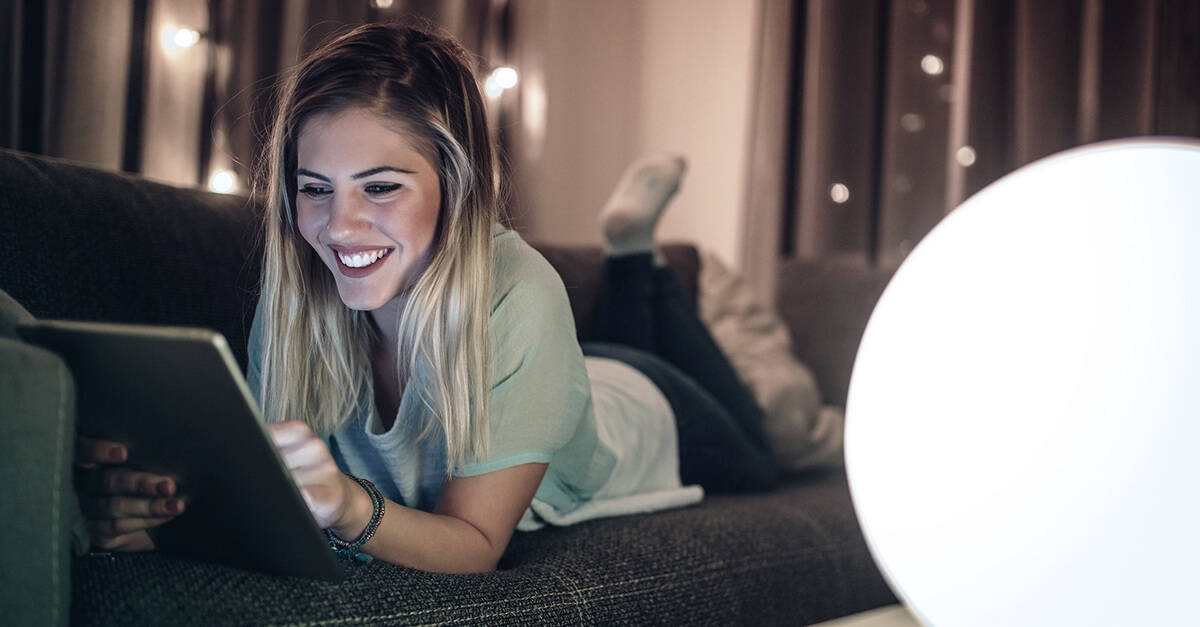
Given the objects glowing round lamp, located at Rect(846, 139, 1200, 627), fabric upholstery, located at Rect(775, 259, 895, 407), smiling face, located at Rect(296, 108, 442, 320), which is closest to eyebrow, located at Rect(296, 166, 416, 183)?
smiling face, located at Rect(296, 108, 442, 320)

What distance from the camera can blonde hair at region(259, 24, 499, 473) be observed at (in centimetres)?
55

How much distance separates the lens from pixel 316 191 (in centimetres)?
53

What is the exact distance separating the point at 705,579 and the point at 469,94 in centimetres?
53

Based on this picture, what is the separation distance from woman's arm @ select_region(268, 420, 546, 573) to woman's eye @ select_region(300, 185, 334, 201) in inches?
6.2

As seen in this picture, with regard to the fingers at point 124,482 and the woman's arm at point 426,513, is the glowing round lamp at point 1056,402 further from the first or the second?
the fingers at point 124,482

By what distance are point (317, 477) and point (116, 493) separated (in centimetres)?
13

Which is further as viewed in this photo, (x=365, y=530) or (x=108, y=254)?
(x=108, y=254)

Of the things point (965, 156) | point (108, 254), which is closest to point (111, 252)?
point (108, 254)

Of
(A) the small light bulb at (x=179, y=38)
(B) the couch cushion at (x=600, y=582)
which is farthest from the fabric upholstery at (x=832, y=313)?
(A) the small light bulb at (x=179, y=38)

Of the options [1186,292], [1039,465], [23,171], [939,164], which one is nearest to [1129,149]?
[1186,292]

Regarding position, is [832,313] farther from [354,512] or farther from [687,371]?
[354,512]

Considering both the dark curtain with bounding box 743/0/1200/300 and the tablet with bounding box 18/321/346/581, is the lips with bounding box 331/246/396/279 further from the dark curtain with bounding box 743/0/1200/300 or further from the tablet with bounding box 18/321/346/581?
the dark curtain with bounding box 743/0/1200/300

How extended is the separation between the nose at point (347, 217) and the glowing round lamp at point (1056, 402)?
14.7 inches

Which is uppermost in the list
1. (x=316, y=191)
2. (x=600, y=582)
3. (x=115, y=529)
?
(x=316, y=191)
